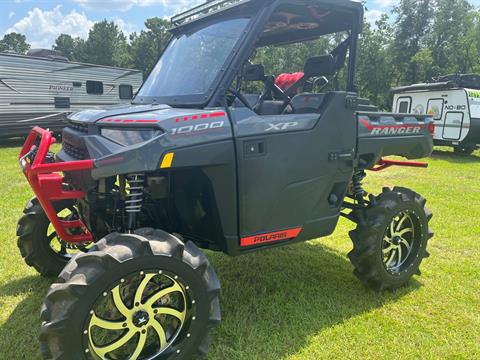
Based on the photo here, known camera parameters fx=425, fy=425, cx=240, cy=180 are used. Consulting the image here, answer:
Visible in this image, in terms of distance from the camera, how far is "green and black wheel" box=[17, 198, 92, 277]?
13.0 ft

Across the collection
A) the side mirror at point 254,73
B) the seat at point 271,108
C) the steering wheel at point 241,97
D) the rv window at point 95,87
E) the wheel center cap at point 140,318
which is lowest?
the wheel center cap at point 140,318

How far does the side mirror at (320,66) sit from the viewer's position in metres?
3.40

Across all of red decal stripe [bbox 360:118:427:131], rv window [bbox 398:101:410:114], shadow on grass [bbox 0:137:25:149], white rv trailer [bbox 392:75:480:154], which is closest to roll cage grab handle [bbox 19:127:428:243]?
red decal stripe [bbox 360:118:427:131]

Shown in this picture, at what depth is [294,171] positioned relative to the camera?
127 inches

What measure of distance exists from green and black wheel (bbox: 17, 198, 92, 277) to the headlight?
54.6 inches

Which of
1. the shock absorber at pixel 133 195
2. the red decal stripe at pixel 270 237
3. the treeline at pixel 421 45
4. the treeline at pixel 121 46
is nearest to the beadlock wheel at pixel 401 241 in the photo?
the red decal stripe at pixel 270 237

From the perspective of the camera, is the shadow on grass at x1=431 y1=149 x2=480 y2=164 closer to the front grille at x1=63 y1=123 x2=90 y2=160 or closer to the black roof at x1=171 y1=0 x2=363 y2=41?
the black roof at x1=171 y1=0 x2=363 y2=41

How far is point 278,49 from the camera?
15.5 ft

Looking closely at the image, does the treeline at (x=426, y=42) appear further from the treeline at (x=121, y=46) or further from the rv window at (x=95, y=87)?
the treeline at (x=121, y=46)

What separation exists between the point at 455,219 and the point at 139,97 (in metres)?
5.40

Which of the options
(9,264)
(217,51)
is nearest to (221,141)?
(217,51)

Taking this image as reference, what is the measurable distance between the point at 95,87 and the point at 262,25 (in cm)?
1659

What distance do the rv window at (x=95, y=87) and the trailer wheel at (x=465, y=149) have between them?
47.3 feet

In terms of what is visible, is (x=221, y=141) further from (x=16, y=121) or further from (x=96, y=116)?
(x=16, y=121)
